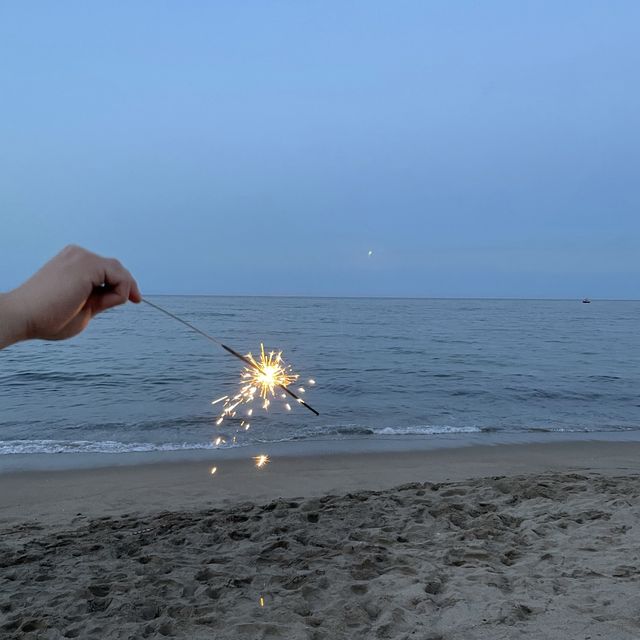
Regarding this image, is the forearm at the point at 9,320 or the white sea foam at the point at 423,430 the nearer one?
the forearm at the point at 9,320

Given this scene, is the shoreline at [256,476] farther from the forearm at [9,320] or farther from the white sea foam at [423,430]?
the forearm at [9,320]

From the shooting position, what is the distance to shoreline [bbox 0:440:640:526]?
260 inches

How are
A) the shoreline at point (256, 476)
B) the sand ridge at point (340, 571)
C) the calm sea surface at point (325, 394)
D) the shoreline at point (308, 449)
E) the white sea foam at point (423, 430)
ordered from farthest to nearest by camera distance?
the white sea foam at point (423, 430) → the calm sea surface at point (325, 394) → the shoreline at point (308, 449) → the shoreline at point (256, 476) → the sand ridge at point (340, 571)

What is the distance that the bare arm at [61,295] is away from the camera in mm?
1559

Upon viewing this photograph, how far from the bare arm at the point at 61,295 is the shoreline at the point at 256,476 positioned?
515 cm

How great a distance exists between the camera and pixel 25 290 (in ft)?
5.16

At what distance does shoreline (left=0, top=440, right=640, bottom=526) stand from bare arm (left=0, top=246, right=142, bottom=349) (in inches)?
203

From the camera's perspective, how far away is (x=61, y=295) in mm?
1634

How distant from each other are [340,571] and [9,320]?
3.52m

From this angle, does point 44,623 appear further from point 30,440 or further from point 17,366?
point 17,366

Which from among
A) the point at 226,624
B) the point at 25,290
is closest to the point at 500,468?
the point at 226,624

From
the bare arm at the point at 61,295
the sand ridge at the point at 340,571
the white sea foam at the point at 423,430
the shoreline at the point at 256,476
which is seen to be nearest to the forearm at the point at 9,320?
the bare arm at the point at 61,295

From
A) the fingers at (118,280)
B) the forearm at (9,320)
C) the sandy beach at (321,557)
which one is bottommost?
the sandy beach at (321,557)

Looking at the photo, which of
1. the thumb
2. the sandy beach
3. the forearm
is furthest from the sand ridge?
the forearm
